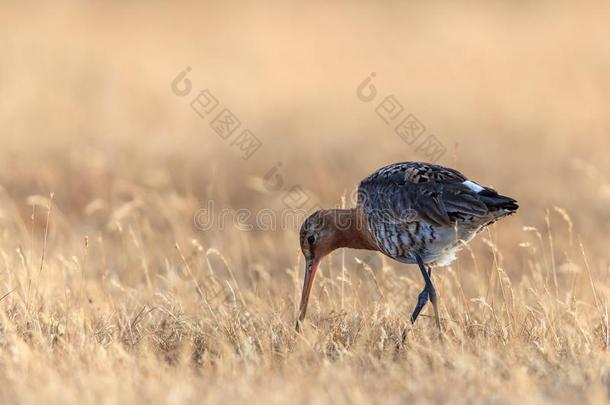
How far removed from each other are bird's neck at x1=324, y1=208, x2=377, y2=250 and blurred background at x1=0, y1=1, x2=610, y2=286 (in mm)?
869

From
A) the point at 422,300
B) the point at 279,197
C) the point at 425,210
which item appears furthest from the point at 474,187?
the point at 279,197

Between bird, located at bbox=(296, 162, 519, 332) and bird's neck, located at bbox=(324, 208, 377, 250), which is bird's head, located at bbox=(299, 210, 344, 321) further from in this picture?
bird, located at bbox=(296, 162, 519, 332)

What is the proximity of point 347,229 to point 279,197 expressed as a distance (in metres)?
3.33

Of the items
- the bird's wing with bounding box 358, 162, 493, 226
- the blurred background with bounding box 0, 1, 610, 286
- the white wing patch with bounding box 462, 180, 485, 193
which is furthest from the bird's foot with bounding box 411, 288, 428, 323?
the blurred background with bounding box 0, 1, 610, 286

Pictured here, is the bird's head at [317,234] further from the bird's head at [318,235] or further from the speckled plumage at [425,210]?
the speckled plumage at [425,210]

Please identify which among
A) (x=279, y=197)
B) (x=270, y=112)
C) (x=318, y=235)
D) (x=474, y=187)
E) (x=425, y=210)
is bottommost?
(x=474, y=187)

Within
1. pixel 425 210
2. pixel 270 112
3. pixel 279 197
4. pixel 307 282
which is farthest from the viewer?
pixel 270 112

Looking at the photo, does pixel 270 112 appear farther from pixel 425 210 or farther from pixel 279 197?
pixel 425 210

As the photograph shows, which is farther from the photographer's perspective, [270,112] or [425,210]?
[270,112]

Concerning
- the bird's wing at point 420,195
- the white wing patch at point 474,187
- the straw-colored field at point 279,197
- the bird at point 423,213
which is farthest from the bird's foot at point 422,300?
the white wing patch at point 474,187

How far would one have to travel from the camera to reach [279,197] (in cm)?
1046

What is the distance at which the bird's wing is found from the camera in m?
6.39

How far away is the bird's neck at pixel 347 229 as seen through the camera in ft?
23.4

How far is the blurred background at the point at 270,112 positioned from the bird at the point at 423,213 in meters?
1.29
